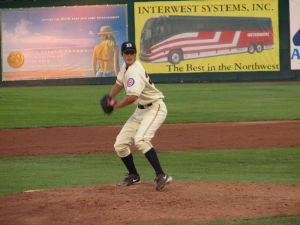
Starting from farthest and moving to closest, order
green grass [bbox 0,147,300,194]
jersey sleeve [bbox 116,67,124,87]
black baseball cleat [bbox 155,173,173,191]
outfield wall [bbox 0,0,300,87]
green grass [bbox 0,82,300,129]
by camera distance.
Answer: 1. outfield wall [bbox 0,0,300,87]
2. green grass [bbox 0,82,300,129]
3. green grass [bbox 0,147,300,194]
4. jersey sleeve [bbox 116,67,124,87]
5. black baseball cleat [bbox 155,173,173,191]

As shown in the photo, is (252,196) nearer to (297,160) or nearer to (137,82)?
(137,82)

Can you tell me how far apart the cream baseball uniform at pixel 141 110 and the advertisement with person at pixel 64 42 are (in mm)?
21851

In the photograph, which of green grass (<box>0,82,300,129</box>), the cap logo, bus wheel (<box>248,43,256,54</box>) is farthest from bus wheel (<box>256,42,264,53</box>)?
the cap logo

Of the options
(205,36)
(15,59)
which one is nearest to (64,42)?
(15,59)

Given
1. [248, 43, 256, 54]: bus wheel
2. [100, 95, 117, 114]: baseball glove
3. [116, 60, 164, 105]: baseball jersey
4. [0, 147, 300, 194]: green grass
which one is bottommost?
[0, 147, 300, 194]: green grass

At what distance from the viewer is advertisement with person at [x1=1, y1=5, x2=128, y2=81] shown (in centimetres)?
2903

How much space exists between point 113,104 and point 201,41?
22745mm

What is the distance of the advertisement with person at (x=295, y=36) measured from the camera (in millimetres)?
29156

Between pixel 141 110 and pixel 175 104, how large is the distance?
42.0 feet

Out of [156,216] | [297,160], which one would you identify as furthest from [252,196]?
[297,160]

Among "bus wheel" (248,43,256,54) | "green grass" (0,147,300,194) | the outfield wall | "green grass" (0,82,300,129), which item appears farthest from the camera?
"bus wheel" (248,43,256,54)

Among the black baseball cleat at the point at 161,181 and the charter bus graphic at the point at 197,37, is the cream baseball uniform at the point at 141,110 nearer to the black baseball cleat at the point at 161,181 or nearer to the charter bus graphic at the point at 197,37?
the black baseball cleat at the point at 161,181

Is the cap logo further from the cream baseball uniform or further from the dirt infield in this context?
the dirt infield

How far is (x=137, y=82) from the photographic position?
269 inches
